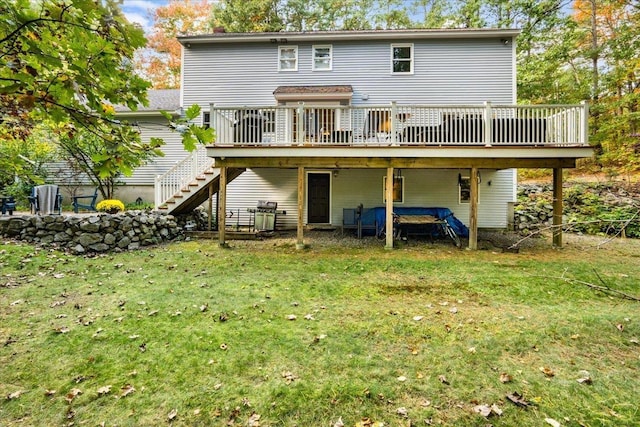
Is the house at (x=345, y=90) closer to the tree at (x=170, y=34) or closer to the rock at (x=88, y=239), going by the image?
the rock at (x=88, y=239)

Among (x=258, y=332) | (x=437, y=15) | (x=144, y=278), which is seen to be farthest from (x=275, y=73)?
(x=437, y=15)

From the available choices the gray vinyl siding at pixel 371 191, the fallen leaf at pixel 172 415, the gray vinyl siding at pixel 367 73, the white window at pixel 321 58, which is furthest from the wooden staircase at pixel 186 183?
the fallen leaf at pixel 172 415

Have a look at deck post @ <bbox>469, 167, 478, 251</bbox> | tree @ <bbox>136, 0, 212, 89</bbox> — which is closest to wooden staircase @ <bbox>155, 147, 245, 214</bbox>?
deck post @ <bbox>469, 167, 478, 251</bbox>

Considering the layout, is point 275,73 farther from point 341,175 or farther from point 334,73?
point 341,175

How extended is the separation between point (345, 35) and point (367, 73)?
5.35 ft

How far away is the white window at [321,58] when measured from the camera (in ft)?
41.3

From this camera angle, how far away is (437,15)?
21.0 m

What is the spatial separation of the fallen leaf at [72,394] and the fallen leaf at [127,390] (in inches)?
13.5

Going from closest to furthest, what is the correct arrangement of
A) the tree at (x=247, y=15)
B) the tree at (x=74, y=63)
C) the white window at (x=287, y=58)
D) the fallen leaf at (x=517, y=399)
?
the tree at (x=74, y=63) → the fallen leaf at (x=517, y=399) → the white window at (x=287, y=58) → the tree at (x=247, y=15)

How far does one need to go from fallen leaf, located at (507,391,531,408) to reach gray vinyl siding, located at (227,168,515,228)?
384 inches

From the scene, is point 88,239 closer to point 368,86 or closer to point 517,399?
point 517,399

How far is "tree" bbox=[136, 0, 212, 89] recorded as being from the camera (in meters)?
22.4

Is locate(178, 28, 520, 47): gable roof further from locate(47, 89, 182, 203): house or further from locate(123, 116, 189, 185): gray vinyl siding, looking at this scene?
locate(123, 116, 189, 185): gray vinyl siding

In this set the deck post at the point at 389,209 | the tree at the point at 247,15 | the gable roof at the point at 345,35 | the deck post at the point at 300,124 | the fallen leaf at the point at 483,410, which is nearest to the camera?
the fallen leaf at the point at 483,410
